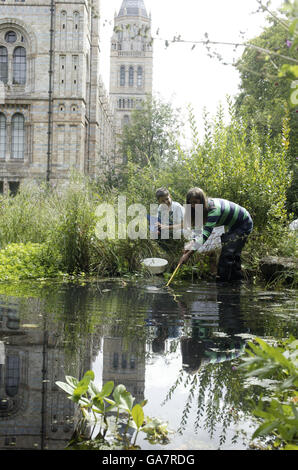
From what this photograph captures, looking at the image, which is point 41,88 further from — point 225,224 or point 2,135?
point 225,224

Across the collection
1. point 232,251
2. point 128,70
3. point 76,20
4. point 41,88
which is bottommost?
point 232,251

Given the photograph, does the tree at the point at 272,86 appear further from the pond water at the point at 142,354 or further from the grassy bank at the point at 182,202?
the pond water at the point at 142,354

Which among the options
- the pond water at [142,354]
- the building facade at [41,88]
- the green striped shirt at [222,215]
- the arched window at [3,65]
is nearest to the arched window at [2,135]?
the building facade at [41,88]

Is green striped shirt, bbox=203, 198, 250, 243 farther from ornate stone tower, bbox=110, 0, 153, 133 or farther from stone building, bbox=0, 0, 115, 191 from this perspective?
ornate stone tower, bbox=110, 0, 153, 133

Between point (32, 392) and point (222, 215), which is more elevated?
point (222, 215)

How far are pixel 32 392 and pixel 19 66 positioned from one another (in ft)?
101

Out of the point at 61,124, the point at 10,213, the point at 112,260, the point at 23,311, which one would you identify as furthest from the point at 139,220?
the point at 61,124

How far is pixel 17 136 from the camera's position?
30.5 metres

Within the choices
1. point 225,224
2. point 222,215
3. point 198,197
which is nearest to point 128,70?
point 225,224

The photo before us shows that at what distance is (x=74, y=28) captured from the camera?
30.0m

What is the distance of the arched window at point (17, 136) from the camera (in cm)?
3047

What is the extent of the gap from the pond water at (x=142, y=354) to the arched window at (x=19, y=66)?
2672cm

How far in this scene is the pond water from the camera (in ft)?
7.17
